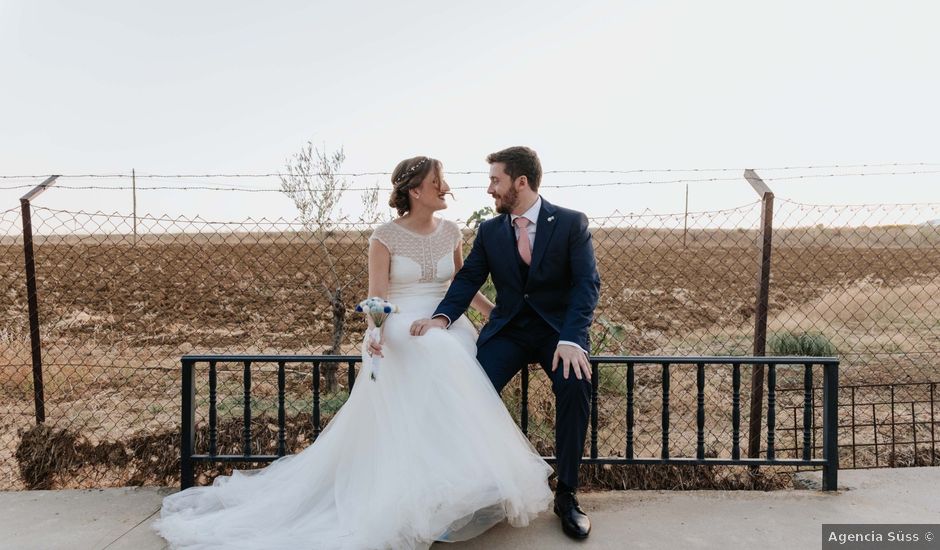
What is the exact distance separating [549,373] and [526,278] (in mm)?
468

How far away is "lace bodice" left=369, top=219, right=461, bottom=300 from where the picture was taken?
10.5ft

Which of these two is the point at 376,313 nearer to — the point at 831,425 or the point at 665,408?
the point at 665,408

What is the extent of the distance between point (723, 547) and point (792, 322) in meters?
12.2

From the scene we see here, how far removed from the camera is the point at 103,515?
10.4 ft

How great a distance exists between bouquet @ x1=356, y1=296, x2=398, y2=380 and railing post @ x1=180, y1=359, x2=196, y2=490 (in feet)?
3.49

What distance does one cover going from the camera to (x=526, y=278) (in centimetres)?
315

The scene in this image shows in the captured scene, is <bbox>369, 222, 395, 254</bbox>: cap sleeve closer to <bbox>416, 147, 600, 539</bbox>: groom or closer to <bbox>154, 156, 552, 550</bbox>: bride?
<bbox>154, 156, 552, 550</bbox>: bride

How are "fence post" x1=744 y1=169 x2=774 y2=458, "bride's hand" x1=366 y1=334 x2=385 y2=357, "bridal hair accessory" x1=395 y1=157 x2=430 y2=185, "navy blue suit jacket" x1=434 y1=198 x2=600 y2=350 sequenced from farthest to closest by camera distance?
"fence post" x1=744 y1=169 x2=774 y2=458, "bridal hair accessory" x1=395 y1=157 x2=430 y2=185, "navy blue suit jacket" x1=434 y1=198 x2=600 y2=350, "bride's hand" x1=366 y1=334 x2=385 y2=357

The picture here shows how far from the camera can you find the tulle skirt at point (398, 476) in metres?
2.58

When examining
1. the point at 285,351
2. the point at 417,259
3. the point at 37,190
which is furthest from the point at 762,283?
the point at 285,351

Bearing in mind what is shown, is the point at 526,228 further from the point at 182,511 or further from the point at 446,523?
the point at 182,511

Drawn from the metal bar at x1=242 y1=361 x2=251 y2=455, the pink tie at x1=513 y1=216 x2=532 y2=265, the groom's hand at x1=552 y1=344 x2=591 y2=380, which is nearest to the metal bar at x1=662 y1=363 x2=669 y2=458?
the groom's hand at x1=552 y1=344 x2=591 y2=380

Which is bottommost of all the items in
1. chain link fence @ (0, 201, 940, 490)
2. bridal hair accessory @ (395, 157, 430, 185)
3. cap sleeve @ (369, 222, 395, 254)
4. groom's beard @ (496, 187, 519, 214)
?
chain link fence @ (0, 201, 940, 490)

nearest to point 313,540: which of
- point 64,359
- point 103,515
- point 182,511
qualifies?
point 182,511
